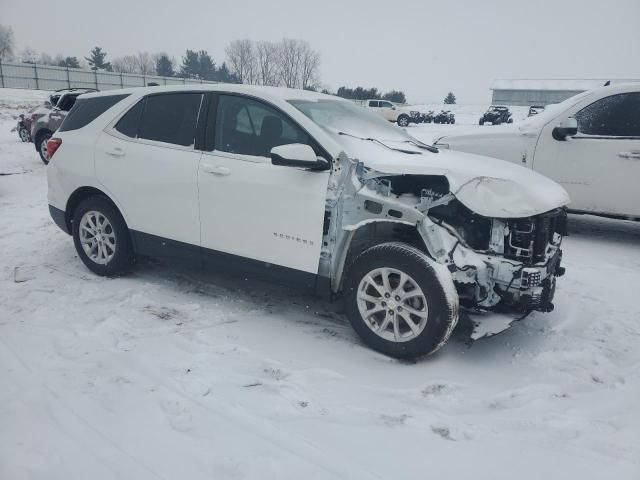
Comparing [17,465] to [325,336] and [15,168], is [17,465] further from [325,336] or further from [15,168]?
[15,168]

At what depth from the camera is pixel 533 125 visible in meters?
6.11

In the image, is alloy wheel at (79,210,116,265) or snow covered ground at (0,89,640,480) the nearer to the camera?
snow covered ground at (0,89,640,480)

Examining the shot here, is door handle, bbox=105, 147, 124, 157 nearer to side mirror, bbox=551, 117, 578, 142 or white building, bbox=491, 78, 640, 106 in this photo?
side mirror, bbox=551, 117, 578, 142

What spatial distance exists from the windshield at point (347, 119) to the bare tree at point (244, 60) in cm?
8040

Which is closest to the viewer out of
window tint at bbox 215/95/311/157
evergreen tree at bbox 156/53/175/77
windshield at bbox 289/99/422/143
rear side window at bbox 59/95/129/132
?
window tint at bbox 215/95/311/157

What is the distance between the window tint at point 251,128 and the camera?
11.5 feet

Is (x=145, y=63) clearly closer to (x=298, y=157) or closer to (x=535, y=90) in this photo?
(x=535, y=90)

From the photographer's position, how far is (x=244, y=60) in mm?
79750

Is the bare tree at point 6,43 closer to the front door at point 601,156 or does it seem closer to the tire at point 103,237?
the tire at point 103,237

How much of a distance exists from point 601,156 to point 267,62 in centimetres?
7997

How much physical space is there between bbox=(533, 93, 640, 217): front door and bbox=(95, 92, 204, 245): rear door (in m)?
4.42

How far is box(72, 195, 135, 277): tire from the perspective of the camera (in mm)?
4305

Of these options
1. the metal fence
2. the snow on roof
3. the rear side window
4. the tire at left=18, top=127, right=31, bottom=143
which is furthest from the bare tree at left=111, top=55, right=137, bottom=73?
the rear side window

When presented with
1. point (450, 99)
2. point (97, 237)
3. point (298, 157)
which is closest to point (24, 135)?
point (97, 237)
